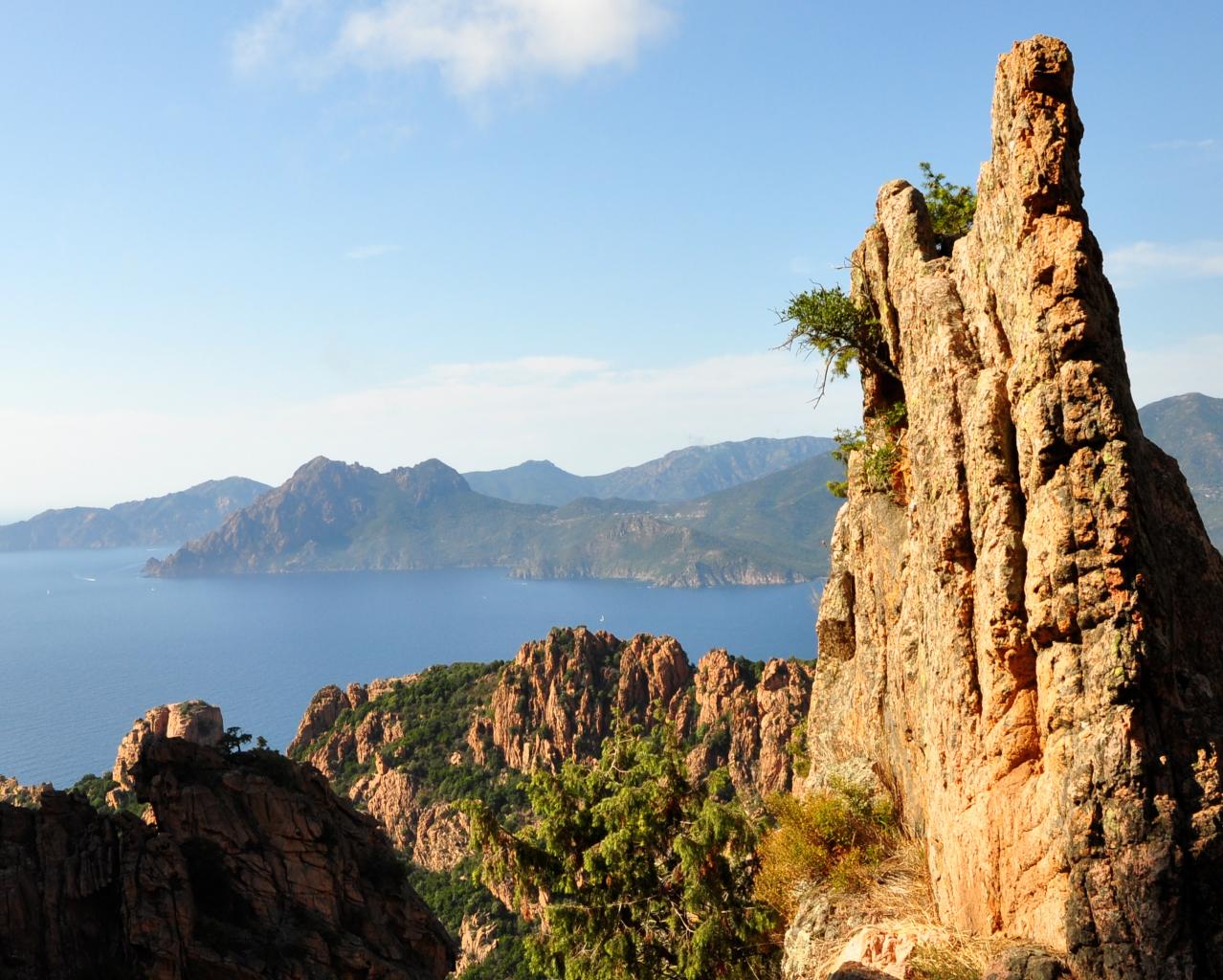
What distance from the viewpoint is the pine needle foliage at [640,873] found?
15.8m

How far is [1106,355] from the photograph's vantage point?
10.1m

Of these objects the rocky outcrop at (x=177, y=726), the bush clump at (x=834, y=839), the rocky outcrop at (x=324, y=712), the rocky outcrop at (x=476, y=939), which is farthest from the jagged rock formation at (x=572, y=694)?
the bush clump at (x=834, y=839)

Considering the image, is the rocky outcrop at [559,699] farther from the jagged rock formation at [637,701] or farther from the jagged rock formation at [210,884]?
the jagged rock formation at [210,884]

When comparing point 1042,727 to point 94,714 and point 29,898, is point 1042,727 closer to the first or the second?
point 29,898

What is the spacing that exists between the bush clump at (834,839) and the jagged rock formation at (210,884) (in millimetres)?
17725

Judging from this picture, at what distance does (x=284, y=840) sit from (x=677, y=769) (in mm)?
18526

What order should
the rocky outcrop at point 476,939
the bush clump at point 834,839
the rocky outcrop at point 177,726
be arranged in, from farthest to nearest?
the rocky outcrop at point 177,726
the rocky outcrop at point 476,939
the bush clump at point 834,839

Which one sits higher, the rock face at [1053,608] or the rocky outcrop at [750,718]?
the rock face at [1053,608]

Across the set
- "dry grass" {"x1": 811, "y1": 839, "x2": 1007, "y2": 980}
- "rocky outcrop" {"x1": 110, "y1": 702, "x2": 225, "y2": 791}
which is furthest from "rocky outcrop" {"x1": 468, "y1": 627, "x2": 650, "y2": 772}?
"dry grass" {"x1": 811, "y1": 839, "x2": 1007, "y2": 980}

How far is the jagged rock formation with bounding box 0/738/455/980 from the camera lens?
80.7 ft

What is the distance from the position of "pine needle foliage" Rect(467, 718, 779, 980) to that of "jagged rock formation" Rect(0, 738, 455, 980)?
1283cm

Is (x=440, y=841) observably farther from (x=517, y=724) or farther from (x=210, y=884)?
(x=210, y=884)

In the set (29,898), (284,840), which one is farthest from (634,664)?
(29,898)

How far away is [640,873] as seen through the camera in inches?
665
